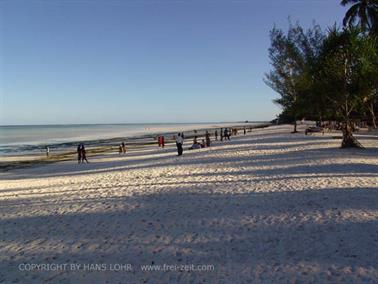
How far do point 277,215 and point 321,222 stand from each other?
1183 mm

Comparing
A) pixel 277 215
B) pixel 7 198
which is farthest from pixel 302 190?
pixel 7 198

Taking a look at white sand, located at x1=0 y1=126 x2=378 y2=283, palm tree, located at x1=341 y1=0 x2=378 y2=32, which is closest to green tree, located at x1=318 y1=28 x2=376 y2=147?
white sand, located at x1=0 y1=126 x2=378 y2=283

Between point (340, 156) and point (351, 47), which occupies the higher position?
point (351, 47)

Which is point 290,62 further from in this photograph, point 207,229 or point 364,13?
point 207,229

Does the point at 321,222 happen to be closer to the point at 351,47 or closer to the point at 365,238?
the point at 365,238

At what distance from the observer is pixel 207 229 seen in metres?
8.11

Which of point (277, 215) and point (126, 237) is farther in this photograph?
point (277, 215)

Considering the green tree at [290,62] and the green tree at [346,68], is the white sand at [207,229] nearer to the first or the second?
the green tree at [346,68]

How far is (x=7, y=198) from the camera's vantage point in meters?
14.4

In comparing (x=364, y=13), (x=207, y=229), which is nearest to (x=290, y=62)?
(x=364, y=13)

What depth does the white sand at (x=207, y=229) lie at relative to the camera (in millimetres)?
6047

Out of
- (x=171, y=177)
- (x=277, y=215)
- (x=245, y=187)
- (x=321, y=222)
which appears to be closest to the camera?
(x=321, y=222)

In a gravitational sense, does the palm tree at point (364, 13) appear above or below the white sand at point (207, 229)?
above

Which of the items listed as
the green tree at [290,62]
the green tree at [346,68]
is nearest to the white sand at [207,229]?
the green tree at [346,68]
